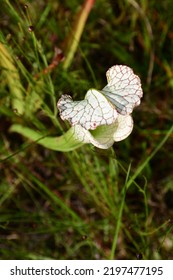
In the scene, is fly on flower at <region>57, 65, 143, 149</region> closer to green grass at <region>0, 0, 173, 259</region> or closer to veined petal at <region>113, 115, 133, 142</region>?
veined petal at <region>113, 115, 133, 142</region>

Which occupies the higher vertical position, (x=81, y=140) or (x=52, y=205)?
(x=81, y=140)

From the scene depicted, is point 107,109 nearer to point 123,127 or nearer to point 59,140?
point 123,127

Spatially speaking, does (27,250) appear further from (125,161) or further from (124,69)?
(124,69)

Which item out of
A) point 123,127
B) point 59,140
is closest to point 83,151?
point 59,140

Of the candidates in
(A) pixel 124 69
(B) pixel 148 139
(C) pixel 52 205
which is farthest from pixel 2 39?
(B) pixel 148 139

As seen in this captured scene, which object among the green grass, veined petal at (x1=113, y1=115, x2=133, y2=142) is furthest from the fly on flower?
the green grass
